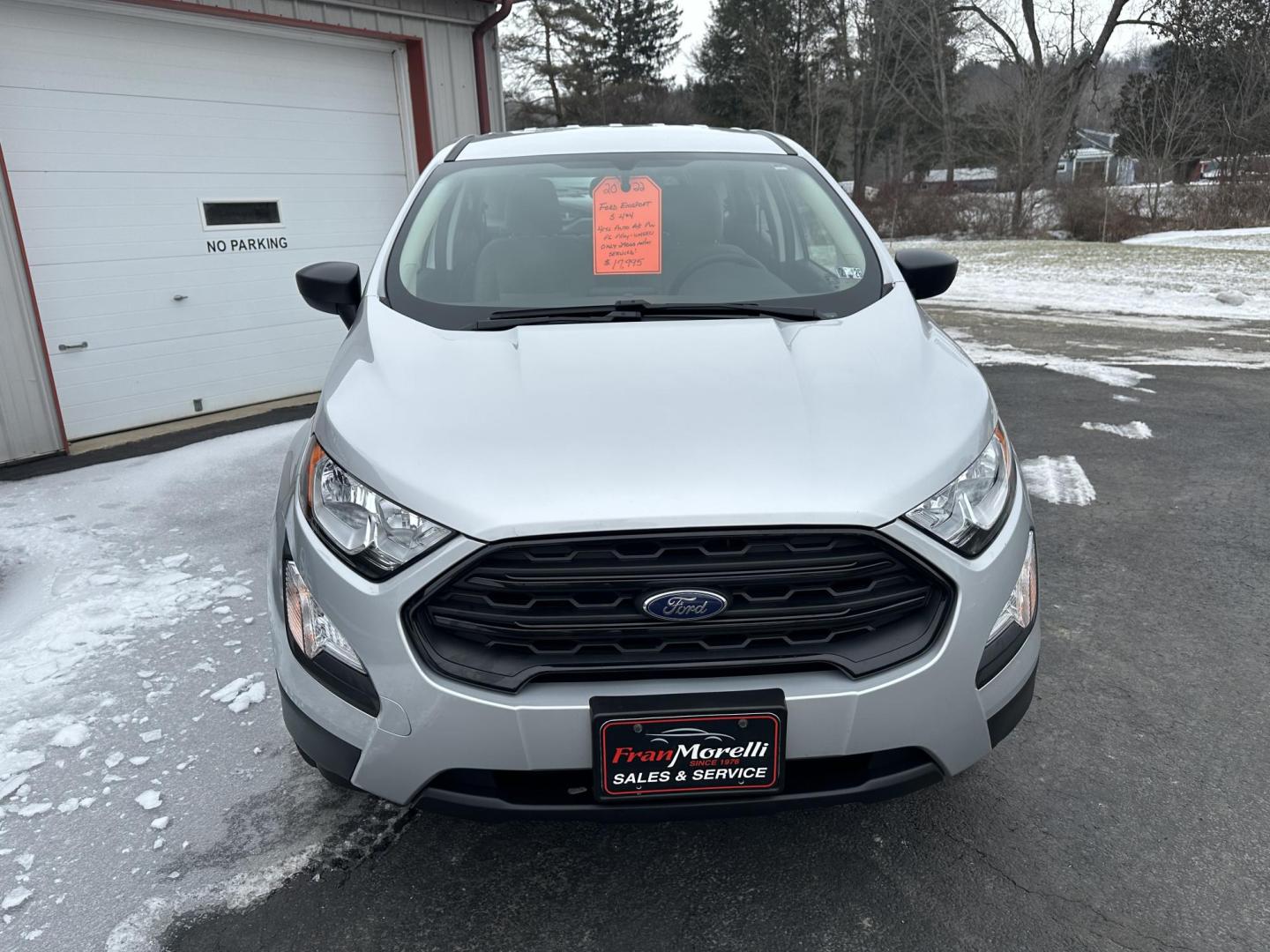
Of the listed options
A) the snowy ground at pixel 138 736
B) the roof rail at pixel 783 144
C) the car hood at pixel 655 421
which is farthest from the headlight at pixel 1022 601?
the roof rail at pixel 783 144

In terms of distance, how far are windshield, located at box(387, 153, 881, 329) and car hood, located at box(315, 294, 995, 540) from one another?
25cm

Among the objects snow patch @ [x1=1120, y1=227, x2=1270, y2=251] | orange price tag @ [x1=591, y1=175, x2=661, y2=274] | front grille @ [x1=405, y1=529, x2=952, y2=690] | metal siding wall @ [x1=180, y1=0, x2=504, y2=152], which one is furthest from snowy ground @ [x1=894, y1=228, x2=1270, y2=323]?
front grille @ [x1=405, y1=529, x2=952, y2=690]

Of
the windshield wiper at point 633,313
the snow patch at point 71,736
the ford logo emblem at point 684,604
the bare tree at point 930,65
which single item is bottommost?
the snow patch at point 71,736

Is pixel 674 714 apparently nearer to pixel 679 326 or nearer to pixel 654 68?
pixel 679 326

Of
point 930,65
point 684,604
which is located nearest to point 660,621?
point 684,604

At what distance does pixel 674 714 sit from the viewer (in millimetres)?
1675

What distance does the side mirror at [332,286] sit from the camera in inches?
116

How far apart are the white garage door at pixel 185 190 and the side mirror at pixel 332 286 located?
3749mm

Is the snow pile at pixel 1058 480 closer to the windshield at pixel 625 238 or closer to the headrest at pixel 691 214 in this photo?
the windshield at pixel 625 238

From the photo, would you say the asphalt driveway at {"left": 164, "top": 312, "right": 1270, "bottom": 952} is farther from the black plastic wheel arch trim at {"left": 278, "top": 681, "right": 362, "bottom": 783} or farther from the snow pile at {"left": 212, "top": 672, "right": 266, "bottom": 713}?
the snow pile at {"left": 212, "top": 672, "right": 266, "bottom": 713}

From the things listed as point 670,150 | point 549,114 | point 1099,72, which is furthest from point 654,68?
point 670,150

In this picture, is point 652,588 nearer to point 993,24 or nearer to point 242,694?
point 242,694

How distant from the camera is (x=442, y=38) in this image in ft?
24.9

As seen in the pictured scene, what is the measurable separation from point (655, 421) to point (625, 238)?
3.61ft
